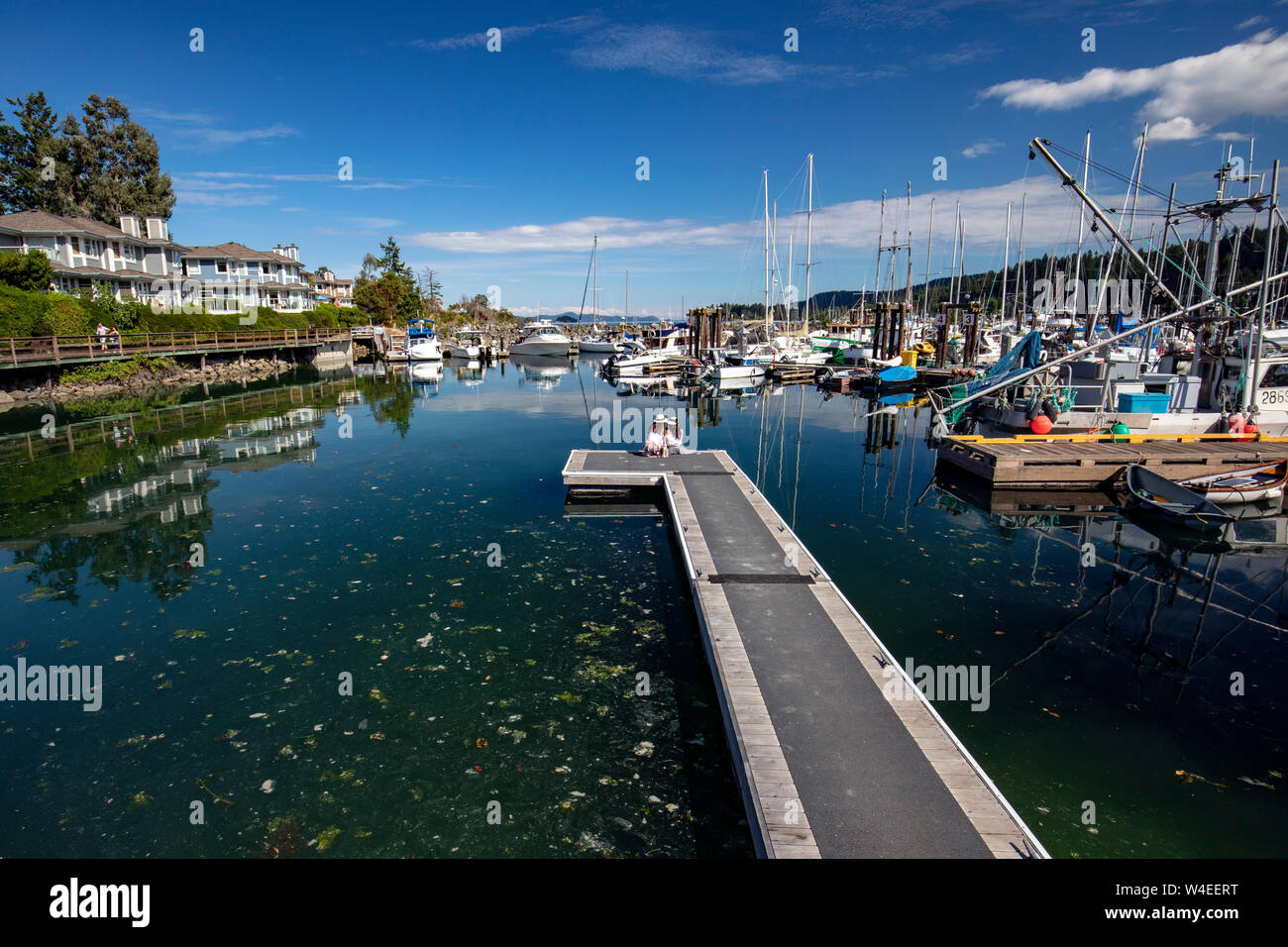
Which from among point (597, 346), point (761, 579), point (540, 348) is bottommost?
point (761, 579)

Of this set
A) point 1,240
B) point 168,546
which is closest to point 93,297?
point 1,240

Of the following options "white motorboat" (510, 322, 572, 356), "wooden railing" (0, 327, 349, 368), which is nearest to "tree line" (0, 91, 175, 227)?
"wooden railing" (0, 327, 349, 368)

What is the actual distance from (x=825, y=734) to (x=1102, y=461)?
17271 mm

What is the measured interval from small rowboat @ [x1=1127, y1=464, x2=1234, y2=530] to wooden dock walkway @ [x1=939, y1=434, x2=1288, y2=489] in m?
1.70

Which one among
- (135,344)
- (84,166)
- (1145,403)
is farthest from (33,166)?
(1145,403)

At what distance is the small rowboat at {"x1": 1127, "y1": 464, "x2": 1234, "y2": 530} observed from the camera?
15.5 m

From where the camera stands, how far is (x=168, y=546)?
14.5 meters

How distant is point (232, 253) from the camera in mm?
76312

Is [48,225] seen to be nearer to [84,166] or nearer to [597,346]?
[84,166]

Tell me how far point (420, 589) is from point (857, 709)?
8.44 meters

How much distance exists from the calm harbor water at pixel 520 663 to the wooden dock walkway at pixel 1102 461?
1418mm

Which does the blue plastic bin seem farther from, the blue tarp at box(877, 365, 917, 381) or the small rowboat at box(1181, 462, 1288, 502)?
the blue tarp at box(877, 365, 917, 381)

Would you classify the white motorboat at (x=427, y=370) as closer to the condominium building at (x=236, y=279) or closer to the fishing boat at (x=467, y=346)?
the fishing boat at (x=467, y=346)
